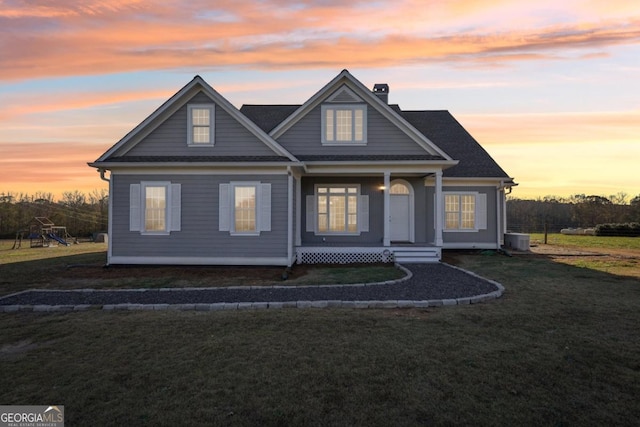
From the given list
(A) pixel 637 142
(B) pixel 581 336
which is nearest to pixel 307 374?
(B) pixel 581 336

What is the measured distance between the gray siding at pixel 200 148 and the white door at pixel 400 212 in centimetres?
638

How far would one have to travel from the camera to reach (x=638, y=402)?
3.81m

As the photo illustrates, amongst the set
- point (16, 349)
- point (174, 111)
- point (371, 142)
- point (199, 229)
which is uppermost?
point (174, 111)

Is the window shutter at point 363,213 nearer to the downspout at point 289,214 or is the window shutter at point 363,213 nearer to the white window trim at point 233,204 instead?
the downspout at point 289,214

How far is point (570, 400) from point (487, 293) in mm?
5139

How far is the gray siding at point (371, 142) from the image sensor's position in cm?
1513

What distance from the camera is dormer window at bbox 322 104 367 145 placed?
15.2 m

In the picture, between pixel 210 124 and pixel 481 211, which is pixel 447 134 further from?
pixel 210 124

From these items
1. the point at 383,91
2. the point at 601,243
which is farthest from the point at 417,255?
the point at 601,243

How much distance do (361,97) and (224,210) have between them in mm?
7303

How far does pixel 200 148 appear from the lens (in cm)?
1358

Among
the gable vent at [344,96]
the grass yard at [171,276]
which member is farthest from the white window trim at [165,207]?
the gable vent at [344,96]

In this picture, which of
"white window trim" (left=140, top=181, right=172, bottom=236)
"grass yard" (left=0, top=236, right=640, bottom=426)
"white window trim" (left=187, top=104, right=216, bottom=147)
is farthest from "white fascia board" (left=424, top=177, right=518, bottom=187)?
"white window trim" (left=140, top=181, right=172, bottom=236)

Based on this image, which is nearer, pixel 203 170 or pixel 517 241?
pixel 203 170
